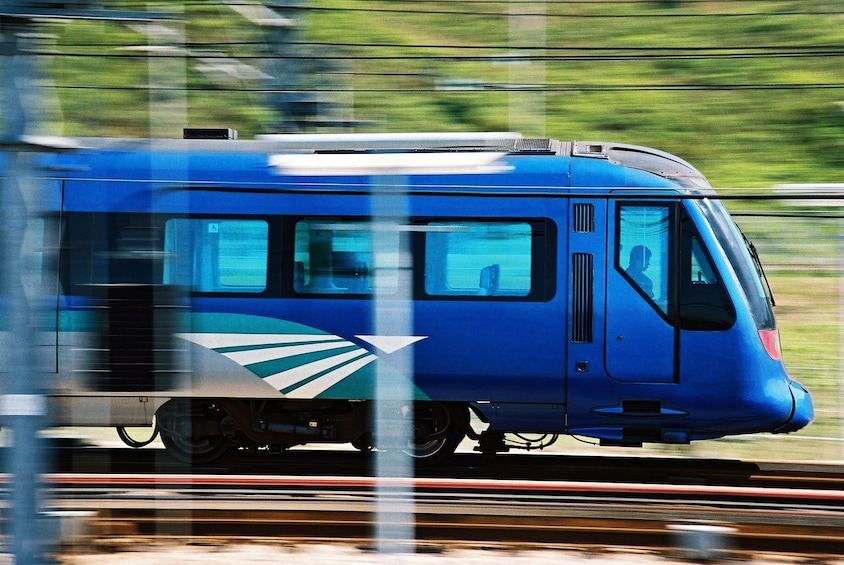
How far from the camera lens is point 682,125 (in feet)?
53.0

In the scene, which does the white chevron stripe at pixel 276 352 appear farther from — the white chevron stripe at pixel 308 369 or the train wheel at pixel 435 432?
the train wheel at pixel 435 432

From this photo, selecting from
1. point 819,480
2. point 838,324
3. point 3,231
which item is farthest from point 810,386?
point 3,231

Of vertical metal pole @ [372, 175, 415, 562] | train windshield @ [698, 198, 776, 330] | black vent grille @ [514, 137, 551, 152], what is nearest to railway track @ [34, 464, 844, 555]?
train windshield @ [698, 198, 776, 330]

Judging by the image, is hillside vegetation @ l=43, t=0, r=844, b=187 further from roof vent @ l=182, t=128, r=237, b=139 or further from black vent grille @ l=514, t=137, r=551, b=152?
black vent grille @ l=514, t=137, r=551, b=152

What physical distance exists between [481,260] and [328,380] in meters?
1.63

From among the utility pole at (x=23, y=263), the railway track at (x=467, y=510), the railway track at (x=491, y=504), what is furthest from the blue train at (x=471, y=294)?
the utility pole at (x=23, y=263)

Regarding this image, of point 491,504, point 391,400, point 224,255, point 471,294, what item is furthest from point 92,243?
point 391,400

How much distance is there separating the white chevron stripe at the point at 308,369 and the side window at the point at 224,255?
734mm

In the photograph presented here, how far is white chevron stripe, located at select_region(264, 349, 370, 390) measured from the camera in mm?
7699

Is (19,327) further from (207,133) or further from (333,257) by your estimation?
(207,133)

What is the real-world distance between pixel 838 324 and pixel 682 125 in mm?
5313

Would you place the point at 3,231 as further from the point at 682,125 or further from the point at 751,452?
the point at 682,125

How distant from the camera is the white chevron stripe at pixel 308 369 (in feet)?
25.3

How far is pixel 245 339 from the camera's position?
7730 millimetres
